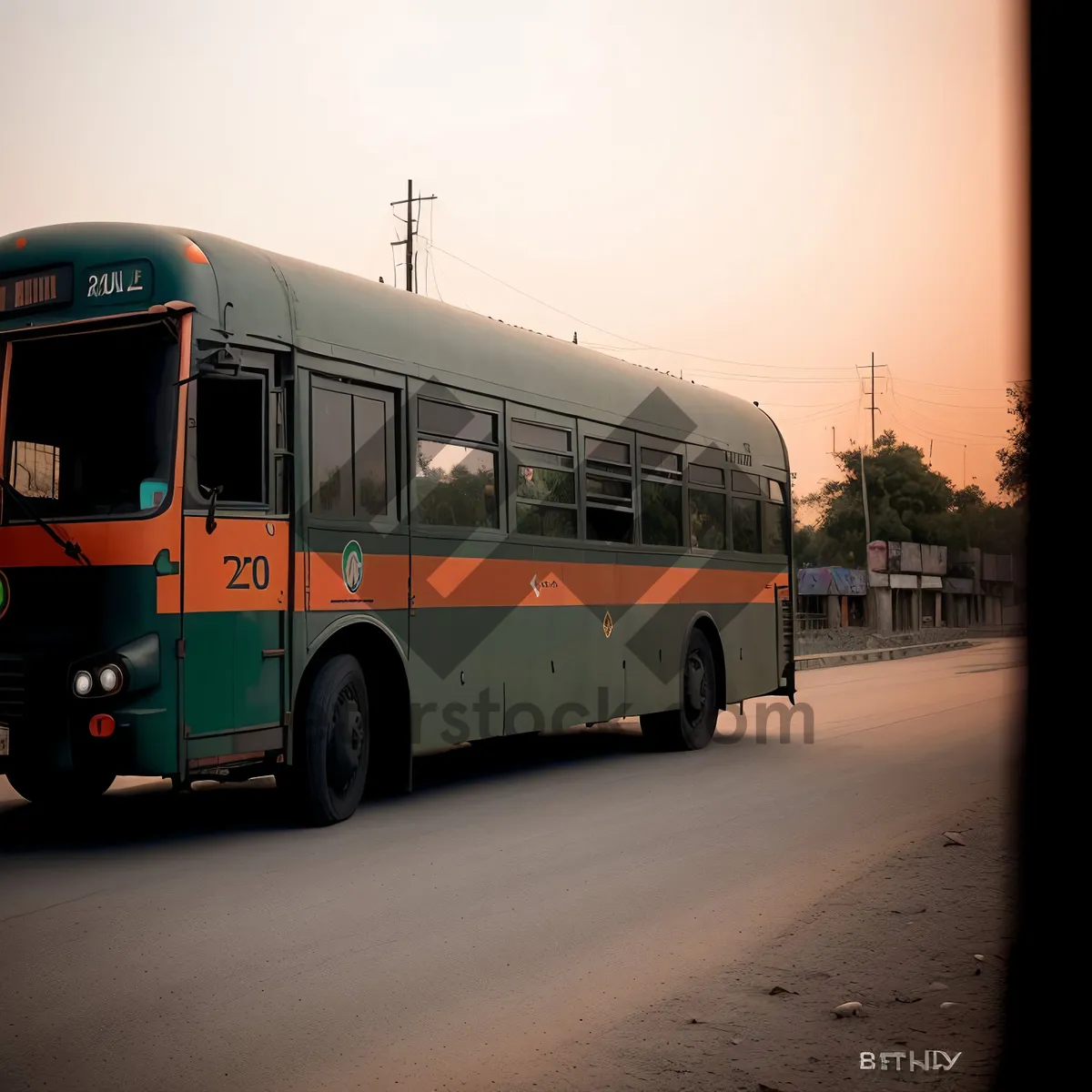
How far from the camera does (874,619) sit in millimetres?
76875

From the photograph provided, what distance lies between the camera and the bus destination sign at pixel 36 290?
8484 millimetres

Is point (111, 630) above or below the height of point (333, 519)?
below

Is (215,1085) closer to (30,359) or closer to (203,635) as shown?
(203,635)

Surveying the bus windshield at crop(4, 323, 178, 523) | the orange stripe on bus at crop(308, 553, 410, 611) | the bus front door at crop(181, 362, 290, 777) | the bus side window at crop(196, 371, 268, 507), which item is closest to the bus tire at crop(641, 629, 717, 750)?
the orange stripe on bus at crop(308, 553, 410, 611)

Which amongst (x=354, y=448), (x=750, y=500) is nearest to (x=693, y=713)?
(x=750, y=500)

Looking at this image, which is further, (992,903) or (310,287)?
(310,287)

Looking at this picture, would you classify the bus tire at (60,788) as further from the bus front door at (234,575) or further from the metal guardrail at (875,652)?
the metal guardrail at (875,652)

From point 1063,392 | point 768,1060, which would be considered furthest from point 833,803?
point 1063,392

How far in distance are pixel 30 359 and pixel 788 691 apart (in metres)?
10.7

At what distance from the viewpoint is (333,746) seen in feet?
30.1

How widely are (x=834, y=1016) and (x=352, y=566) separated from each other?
5.21 meters

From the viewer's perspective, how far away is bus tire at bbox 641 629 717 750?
47.3 feet

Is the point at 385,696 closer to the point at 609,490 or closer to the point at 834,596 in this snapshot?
the point at 609,490

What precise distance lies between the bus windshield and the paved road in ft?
6.95
